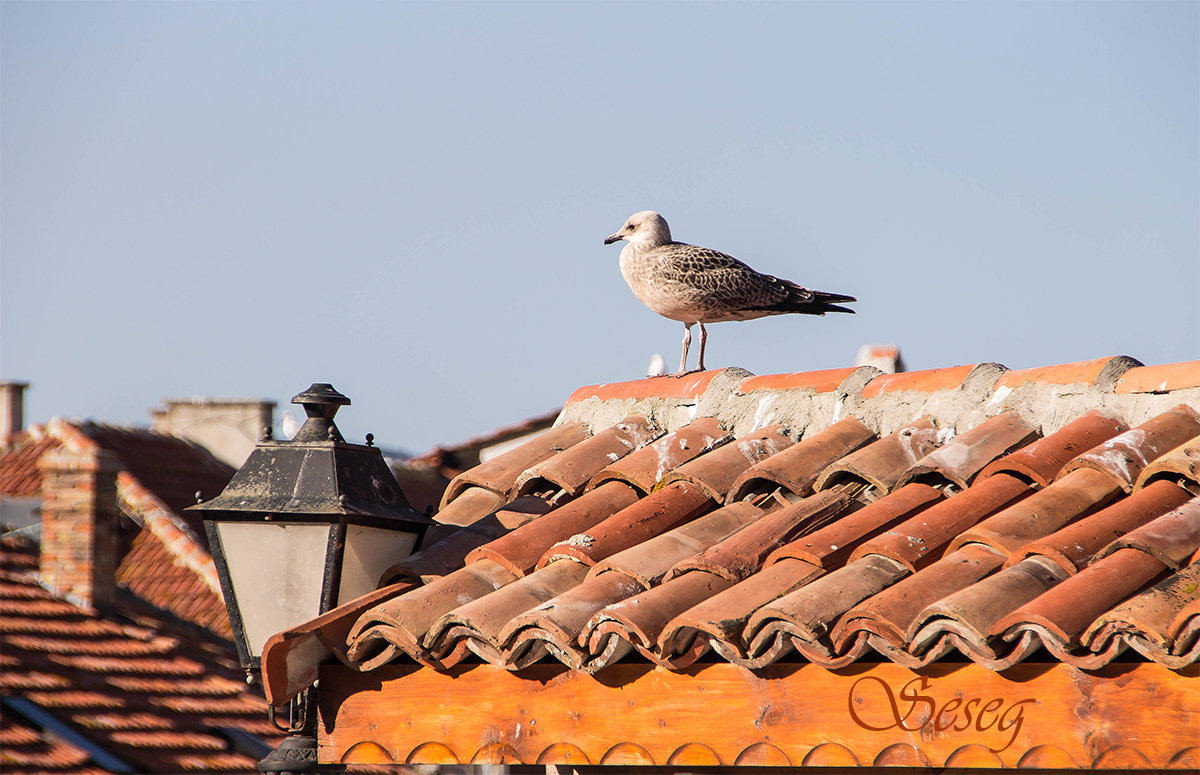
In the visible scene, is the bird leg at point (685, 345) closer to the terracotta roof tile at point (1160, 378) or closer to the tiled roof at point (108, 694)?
the terracotta roof tile at point (1160, 378)

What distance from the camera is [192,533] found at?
15148 millimetres

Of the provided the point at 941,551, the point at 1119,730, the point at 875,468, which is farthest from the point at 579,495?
the point at 1119,730

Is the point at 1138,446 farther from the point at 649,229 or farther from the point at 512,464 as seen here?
the point at 649,229

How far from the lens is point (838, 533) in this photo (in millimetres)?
3682

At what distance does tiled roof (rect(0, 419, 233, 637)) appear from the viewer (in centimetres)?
1433

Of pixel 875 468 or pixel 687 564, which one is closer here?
pixel 687 564

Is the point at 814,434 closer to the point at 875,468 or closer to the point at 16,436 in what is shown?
the point at 875,468

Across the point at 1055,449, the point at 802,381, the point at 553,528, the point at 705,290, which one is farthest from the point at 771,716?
the point at 705,290

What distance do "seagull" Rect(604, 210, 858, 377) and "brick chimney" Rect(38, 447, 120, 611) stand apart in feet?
20.5

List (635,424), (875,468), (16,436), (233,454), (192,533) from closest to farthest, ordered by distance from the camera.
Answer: (875,468), (635,424), (192,533), (16,436), (233,454)

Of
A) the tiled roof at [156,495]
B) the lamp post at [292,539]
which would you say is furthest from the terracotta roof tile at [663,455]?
the tiled roof at [156,495]

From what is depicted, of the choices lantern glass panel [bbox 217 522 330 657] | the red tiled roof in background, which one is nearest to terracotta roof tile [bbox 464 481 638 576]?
the red tiled roof in background

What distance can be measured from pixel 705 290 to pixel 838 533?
9.04ft

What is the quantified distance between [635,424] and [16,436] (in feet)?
54.0
